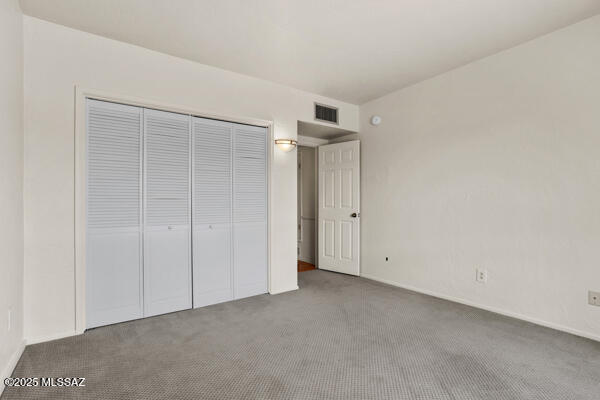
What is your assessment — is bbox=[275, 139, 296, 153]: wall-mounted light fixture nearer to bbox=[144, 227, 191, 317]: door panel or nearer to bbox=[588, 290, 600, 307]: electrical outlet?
bbox=[144, 227, 191, 317]: door panel

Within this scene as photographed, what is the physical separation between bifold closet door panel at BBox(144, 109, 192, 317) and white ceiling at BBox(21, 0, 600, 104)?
0.76 metres

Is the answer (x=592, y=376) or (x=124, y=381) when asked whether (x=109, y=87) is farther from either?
(x=592, y=376)

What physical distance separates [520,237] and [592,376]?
124 centimetres

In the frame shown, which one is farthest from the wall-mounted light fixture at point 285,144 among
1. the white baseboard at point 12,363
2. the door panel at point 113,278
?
the white baseboard at point 12,363

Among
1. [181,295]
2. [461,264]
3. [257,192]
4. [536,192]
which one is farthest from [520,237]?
[181,295]

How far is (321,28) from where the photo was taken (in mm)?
2557

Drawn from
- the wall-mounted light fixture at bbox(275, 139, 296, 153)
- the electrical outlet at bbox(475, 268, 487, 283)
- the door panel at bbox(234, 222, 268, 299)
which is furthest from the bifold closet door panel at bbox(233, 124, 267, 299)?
the electrical outlet at bbox(475, 268, 487, 283)

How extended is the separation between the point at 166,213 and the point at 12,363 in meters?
1.50

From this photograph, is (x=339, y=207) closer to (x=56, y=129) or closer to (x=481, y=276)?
(x=481, y=276)

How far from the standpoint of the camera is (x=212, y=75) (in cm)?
323

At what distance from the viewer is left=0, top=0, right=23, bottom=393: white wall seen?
6.04ft

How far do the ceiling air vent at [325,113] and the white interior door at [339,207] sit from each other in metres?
0.48

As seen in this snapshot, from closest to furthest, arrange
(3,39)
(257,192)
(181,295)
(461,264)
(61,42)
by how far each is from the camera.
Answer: (3,39)
(61,42)
(181,295)
(461,264)
(257,192)

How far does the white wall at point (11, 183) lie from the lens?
6.04 feet
